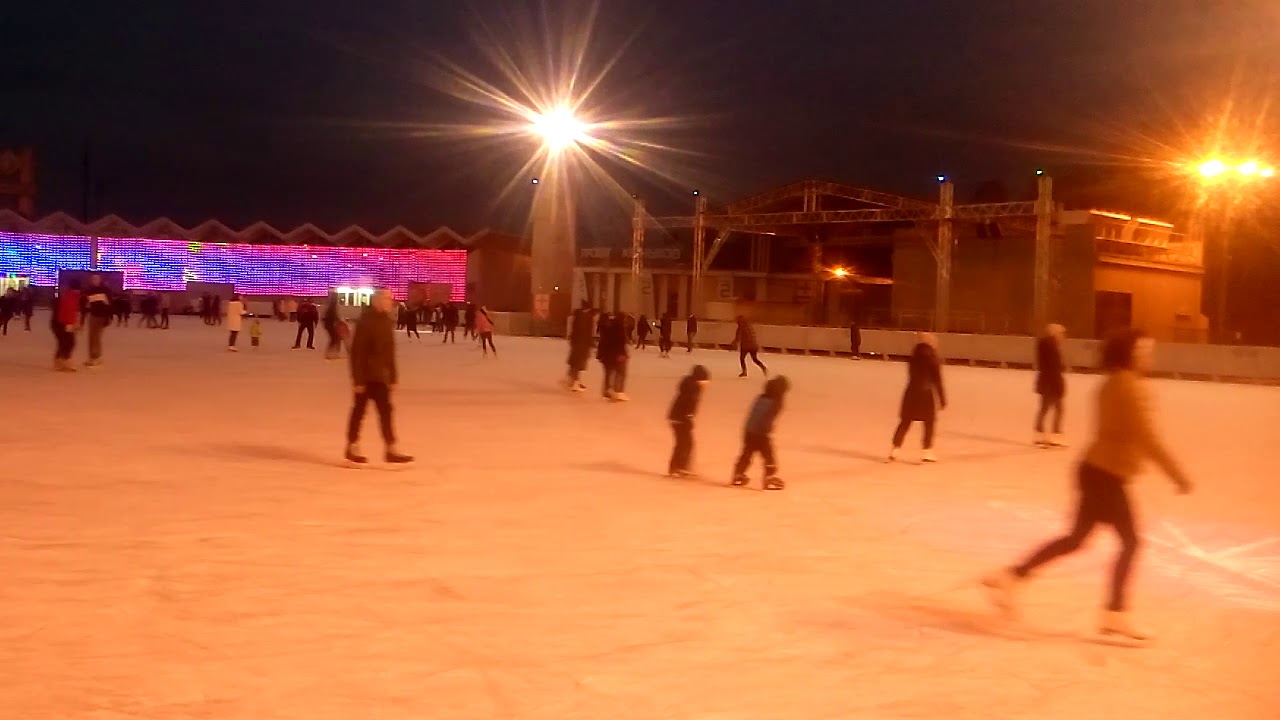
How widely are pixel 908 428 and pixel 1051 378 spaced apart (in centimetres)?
271

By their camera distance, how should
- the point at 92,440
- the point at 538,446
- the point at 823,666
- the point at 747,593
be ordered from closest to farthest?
the point at 823,666 < the point at 747,593 < the point at 92,440 < the point at 538,446

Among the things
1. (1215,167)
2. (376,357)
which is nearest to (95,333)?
(376,357)

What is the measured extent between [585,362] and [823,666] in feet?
47.8

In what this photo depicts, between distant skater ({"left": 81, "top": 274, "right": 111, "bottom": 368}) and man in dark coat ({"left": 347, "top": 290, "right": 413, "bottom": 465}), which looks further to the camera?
distant skater ({"left": 81, "top": 274, "right": 111, "bottom": 368})

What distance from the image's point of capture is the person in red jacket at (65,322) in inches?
735

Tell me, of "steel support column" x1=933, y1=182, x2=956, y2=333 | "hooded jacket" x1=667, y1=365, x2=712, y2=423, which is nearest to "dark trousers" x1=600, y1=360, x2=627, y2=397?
"hooded jacket" x1=667, y1=365, x2=712, y2=423

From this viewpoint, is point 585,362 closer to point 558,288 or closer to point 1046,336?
point 1046,336

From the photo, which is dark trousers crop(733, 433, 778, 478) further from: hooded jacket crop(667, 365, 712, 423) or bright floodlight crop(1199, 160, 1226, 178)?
bright floodlight crop(1199, 160, 1226, 178)

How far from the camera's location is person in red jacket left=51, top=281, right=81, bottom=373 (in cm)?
1867

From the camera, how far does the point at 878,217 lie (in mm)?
42906

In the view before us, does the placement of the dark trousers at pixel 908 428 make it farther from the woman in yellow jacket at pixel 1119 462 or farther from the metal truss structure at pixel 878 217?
the metal truss structure at pixel 878 217

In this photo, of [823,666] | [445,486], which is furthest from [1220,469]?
[823,666]

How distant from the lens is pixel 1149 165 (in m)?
45.2

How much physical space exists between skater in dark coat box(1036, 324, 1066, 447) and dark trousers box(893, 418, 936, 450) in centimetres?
214
